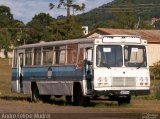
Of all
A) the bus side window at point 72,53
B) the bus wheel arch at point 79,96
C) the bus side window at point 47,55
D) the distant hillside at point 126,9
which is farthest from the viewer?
the distant hillside at point 126,9

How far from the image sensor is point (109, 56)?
2397 cm

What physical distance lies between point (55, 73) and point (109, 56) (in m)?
3.75

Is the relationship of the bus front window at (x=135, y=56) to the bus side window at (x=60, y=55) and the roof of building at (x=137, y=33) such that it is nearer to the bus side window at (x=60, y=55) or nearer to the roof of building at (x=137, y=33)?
the bus side window at (x=60, y=55)

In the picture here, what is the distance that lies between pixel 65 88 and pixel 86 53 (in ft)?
6.99

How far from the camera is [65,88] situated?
26.0 meters

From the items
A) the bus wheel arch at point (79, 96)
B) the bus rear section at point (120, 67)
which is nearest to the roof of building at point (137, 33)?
the bus wheel arch at point (79, 96)

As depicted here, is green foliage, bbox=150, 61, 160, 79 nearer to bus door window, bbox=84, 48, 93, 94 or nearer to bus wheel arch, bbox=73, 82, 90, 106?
bus wheel arch, bbox=73, 82, 90, 106

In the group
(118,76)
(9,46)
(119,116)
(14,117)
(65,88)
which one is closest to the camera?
(14,117)

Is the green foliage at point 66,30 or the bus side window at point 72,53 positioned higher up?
the green foliage at point 66,30

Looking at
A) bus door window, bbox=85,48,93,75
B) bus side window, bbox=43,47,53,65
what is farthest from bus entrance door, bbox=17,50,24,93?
bus door window, bbox=85,48,93,75

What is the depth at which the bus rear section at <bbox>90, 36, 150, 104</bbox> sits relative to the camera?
23.8 meters

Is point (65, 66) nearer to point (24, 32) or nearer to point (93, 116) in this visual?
point (93, 116)

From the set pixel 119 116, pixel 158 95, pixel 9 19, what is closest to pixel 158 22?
pixel 9 19

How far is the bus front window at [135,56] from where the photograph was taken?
24266 millimetres
